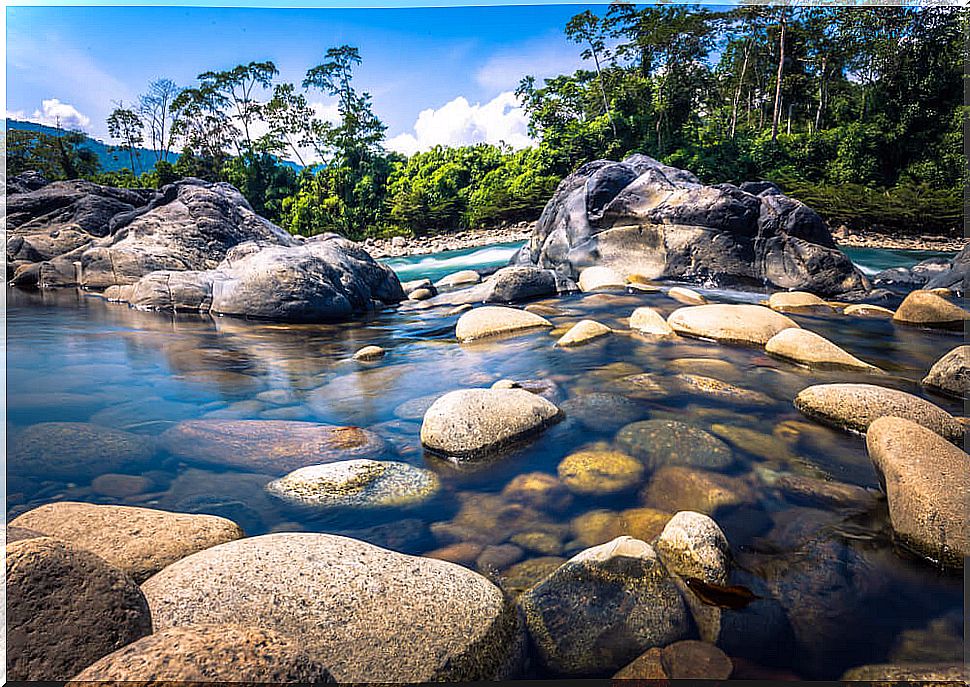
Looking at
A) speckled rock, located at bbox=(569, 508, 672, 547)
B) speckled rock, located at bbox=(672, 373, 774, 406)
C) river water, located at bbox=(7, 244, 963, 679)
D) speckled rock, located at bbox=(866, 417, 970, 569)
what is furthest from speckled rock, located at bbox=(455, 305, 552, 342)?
speckled rock, located at bbox=(866, 417, 970, 569)

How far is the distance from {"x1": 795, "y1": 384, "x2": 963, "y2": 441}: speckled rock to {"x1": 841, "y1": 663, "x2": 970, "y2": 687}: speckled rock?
131 centimetres

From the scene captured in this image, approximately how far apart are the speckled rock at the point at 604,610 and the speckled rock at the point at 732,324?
2.68 meters

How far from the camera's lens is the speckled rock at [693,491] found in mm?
1736

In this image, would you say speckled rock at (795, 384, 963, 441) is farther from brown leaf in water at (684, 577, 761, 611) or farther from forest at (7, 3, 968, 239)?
forest at (7, 3, 968, 239)

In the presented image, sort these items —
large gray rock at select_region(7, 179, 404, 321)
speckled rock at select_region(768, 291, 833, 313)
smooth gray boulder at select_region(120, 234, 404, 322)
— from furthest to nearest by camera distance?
large gray rock at select_region(7, 179, 404, 321)
smooth gray boulder at select_region(120, 234, 404, 322)
speckled rock at select_region(768, 291, 833, 313)

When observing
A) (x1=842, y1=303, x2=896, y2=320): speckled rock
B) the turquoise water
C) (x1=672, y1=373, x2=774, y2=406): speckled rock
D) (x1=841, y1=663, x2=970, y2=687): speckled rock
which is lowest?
(x1=841, y1=663, x2=970, y2=687): speckled rock

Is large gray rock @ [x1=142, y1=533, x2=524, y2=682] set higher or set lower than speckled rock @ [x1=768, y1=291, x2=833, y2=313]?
lower

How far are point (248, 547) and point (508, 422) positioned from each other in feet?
3.95

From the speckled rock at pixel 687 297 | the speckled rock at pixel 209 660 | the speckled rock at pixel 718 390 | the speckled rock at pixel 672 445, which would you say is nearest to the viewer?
the speckled rock at pixel 209 660

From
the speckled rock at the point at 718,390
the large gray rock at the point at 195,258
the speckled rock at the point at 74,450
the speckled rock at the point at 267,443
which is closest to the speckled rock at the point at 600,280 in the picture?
the large gray rock at the point at 195,258

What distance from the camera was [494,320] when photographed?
172 inches

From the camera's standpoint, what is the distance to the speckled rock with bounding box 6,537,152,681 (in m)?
0.76

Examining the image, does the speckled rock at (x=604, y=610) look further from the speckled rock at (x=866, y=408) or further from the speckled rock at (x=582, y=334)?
the speckled rock at (x=582, y=334)

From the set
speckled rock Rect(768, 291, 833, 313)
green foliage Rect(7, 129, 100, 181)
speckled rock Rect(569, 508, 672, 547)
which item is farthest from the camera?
green foliage Rect(7, 129, 100, 181)
